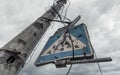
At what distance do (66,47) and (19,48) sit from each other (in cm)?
186

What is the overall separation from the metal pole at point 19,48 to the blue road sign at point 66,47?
615 mm

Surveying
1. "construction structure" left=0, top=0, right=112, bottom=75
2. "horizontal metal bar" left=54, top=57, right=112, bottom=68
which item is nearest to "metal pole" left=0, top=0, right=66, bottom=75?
"construction structure" left=0, top=0, right=112, bottom=75

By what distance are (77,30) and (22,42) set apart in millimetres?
2401

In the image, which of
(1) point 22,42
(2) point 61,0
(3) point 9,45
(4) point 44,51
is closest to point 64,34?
(4) point 44,51

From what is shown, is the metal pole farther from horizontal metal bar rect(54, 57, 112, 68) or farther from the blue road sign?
horizontal metal bar rect(54, 57, 112, 68)

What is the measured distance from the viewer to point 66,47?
329 inches

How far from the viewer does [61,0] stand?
12828 millimetres

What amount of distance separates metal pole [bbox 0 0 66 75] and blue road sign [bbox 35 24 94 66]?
62cm

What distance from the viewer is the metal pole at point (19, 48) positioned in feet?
23.2

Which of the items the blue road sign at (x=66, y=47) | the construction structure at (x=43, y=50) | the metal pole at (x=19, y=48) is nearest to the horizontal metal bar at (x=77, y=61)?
the construction structure at (x=43, y=50)

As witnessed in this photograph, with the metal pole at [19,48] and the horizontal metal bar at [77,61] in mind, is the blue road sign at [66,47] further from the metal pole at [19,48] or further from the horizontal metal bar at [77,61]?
the metal pole at [19,48]

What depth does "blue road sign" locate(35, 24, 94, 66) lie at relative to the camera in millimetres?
7757

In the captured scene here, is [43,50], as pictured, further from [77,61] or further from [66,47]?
[77,61]

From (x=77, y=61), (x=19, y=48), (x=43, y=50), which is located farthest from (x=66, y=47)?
(x=19, y=48)
